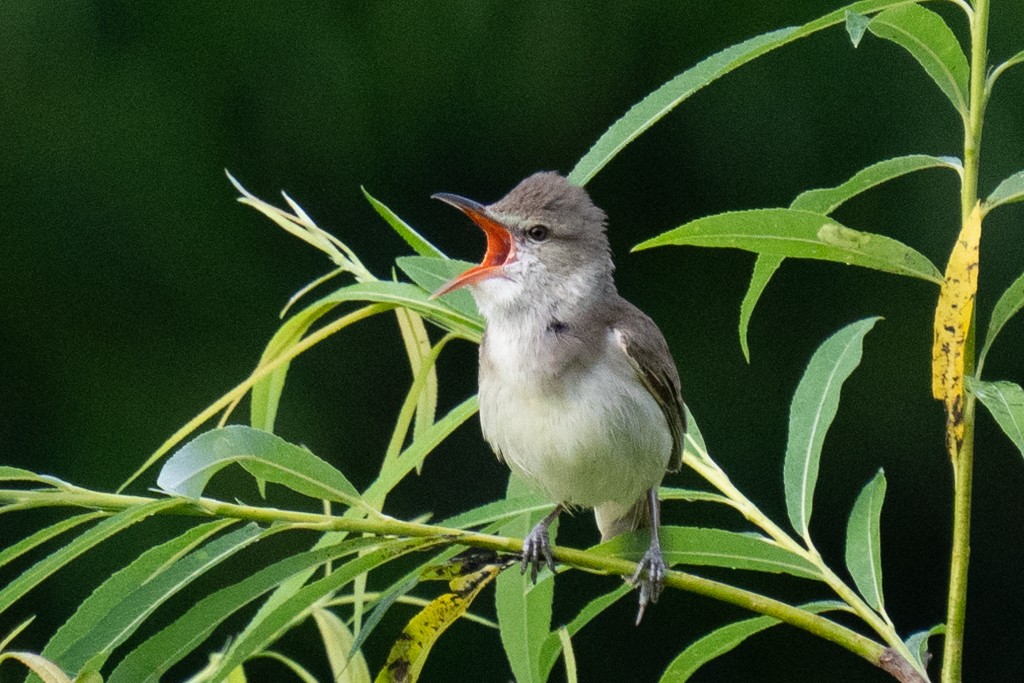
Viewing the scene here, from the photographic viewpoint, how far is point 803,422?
179cm

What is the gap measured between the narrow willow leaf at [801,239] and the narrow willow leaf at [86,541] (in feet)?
1.50

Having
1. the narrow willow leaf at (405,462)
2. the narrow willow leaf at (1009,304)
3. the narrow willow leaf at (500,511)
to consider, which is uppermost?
the narrow willow leaf at (1009,304)

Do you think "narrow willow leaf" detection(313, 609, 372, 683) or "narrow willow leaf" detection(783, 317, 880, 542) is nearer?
"narrow willow leaf" detection(313, 609, 372, 683)

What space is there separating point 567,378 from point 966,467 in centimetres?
101

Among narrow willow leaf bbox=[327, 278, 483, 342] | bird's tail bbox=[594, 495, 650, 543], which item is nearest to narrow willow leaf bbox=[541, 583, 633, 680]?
narrow willow leaf bbox=[327, 278, 483, 342]

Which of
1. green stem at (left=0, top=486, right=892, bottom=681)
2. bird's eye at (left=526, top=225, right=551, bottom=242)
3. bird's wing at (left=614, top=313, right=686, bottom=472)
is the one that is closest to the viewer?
green stem at (left=0, top=486, right=892, bottom=681)

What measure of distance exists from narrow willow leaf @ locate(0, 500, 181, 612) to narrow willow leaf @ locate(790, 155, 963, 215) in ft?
2.15

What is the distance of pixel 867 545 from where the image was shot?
168 centimetres

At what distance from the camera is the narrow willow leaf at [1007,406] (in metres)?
1.24

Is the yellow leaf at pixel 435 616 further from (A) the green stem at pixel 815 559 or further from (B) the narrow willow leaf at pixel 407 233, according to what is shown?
(B) the narrow willow leaf at pixel 407 233

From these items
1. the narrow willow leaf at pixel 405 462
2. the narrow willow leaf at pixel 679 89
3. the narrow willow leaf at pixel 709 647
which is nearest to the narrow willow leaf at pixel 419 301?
the narrow willow leaf at pixel 405 462

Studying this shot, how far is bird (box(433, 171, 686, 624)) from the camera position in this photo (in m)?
2.10

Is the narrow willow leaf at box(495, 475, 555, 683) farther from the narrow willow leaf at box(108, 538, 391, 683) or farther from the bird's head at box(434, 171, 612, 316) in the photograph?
the bird's head at box(434, 171, 612, 316)

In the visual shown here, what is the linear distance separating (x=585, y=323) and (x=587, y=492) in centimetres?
26
